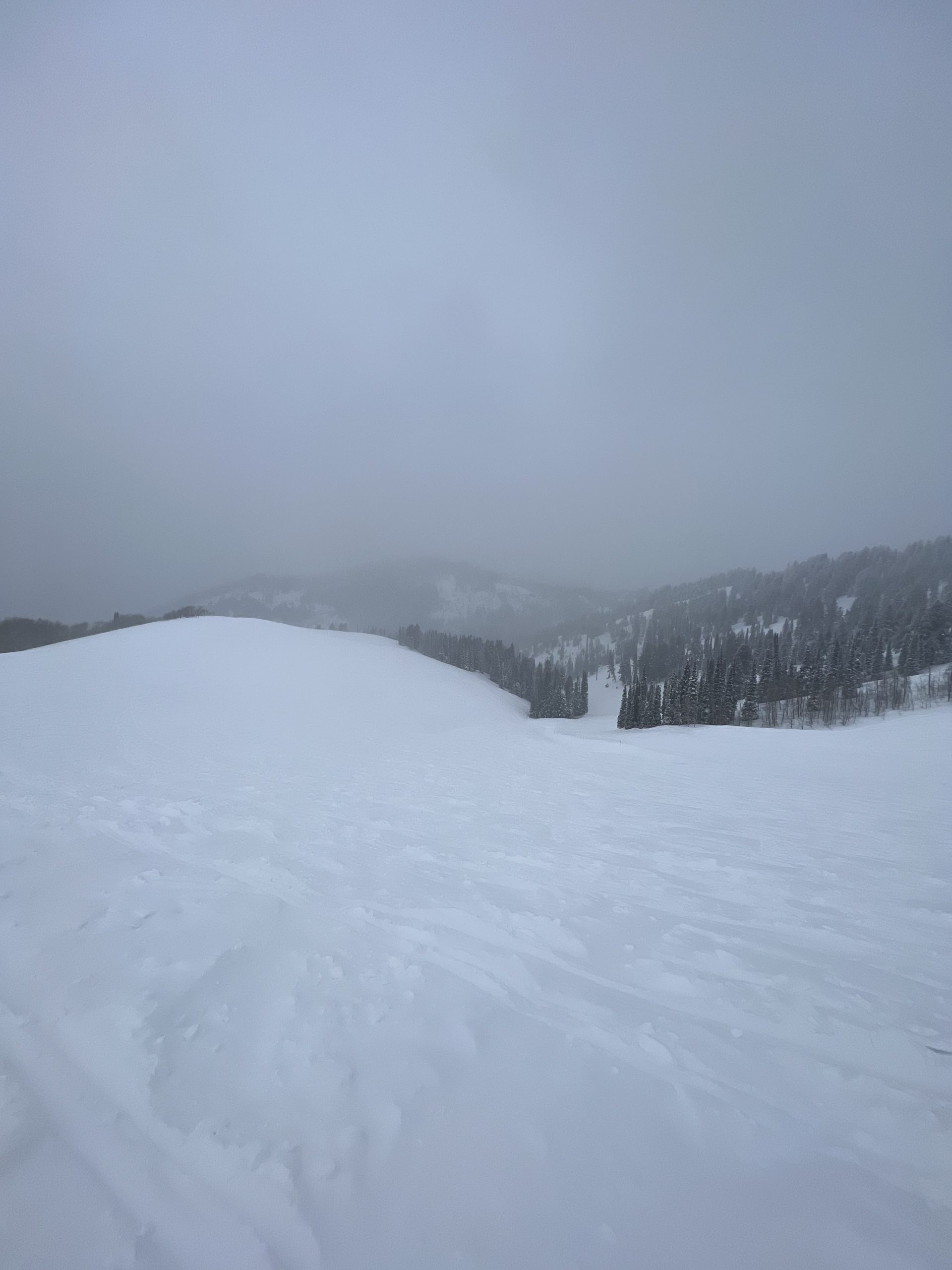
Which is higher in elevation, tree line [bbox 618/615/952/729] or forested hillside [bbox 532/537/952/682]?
forested hillside [bbox 532/537/952/682]

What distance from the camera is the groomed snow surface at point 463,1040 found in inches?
80.1

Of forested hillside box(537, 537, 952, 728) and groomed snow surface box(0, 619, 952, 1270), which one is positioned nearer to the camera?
groomed snow surface box(0, 619, 952, 1270)

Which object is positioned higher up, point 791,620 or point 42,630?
point 791,620

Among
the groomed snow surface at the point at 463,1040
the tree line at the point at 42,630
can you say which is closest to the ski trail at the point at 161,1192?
the groomed snow surface at the point at 463,1040

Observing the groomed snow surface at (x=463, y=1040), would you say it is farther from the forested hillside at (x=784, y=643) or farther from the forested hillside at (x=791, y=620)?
the forested hillside at (x=791, y=620)

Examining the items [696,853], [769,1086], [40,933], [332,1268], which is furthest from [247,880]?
[696,853]

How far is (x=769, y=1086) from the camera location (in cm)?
279

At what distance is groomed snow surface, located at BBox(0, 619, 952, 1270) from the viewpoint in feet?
6.68

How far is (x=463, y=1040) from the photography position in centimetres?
300

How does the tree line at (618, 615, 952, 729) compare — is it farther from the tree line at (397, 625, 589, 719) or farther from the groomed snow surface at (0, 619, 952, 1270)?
the groomed snow surface at (0, 619, 952, 1270)

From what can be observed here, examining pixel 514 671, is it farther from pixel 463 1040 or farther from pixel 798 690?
pixel 463 1040

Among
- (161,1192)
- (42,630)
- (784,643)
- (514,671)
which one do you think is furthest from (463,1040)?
(42,630)

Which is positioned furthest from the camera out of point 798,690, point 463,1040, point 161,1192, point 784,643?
point 784,643

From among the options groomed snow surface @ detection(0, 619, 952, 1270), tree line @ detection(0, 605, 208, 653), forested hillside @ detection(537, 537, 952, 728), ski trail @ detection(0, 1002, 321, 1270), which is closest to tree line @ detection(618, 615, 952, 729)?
forested hillside @ detection(537, 537, 952, 728)
